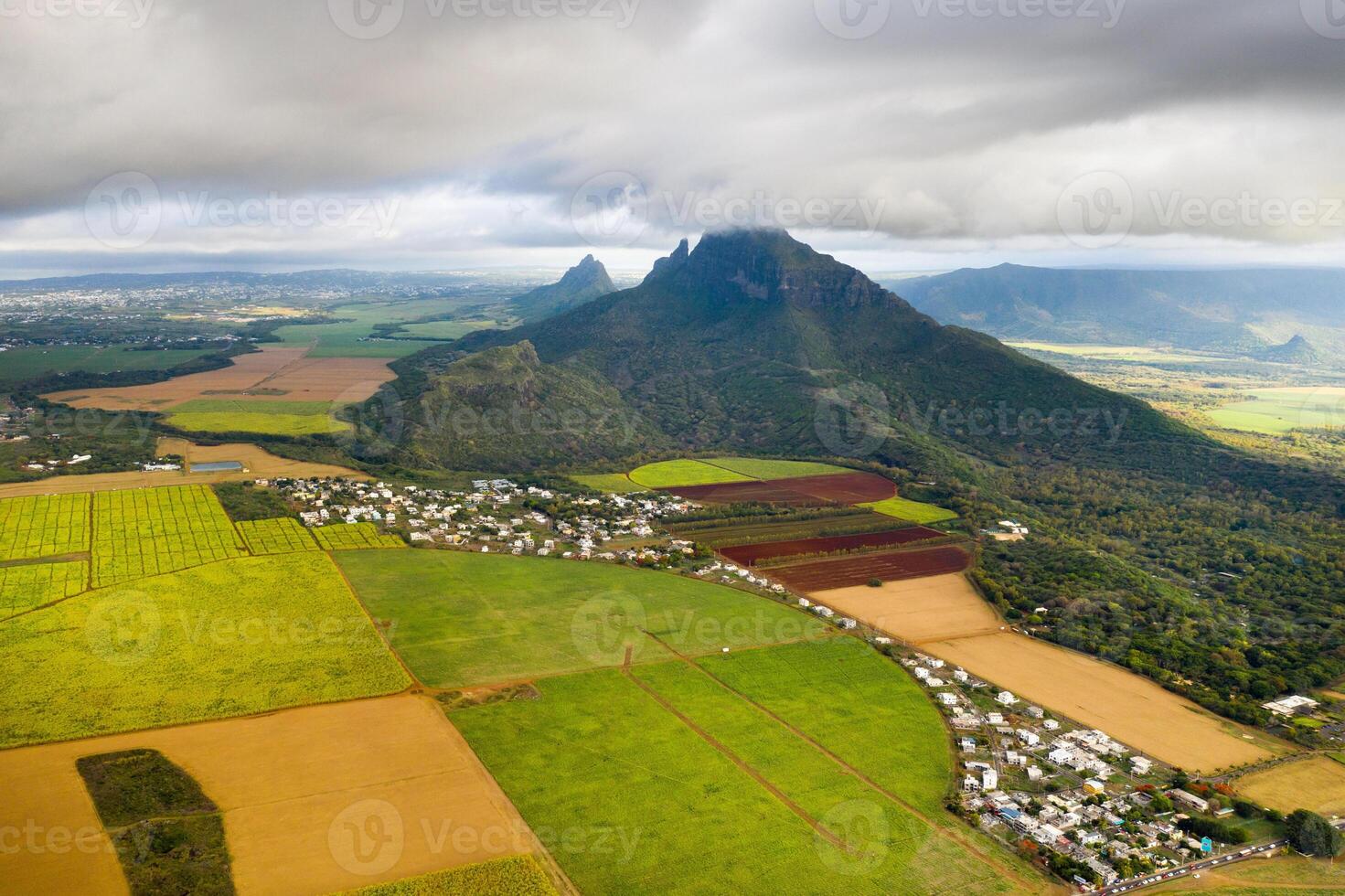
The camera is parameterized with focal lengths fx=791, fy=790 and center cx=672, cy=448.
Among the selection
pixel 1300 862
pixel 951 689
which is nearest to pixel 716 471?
pixel 951 689

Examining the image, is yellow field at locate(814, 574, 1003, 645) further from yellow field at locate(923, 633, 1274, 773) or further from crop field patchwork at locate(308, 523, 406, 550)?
crop field patchwork at locate(308, 523, 406, 550)

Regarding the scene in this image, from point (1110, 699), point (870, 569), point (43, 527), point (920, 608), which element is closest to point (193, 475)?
point (43, 527)

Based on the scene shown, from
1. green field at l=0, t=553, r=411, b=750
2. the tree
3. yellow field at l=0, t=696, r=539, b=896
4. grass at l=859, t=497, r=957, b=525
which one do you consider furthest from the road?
grass at l=859, t=497, r=957, b=525

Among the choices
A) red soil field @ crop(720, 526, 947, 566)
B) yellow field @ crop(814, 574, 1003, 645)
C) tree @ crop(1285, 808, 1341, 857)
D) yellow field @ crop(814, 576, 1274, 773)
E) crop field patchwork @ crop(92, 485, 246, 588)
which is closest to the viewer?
tree @ crop(1285, 808, 1341, 857)

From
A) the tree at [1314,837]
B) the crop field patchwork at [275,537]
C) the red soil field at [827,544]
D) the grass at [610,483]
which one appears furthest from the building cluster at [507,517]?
the tree at [1314,837]

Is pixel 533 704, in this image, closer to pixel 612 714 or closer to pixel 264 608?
pixel 612 714

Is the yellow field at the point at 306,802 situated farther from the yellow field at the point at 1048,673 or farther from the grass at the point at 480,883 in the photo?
the yellow field at the point at 1048,673

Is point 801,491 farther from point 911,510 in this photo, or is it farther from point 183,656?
point 183,656
